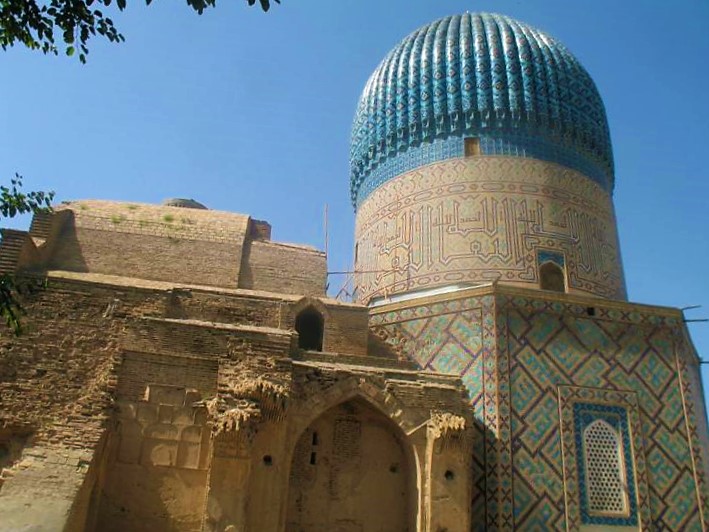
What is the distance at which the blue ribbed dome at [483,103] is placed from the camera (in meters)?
12.4

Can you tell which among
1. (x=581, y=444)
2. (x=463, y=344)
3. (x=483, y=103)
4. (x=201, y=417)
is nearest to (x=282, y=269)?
(x=463, y=344)

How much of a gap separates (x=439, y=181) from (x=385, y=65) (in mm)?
3087

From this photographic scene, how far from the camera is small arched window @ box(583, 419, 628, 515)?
911 cm

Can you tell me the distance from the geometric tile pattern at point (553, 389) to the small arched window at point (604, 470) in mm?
157

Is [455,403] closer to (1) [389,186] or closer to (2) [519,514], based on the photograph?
(2) [519,514]

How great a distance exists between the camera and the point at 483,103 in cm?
1238

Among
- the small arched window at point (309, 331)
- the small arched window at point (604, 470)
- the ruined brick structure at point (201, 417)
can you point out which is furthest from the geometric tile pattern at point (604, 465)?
the small arched window at point (309, 331)

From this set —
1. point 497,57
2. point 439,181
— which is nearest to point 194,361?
point 439,181

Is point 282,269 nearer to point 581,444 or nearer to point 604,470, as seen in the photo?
point 581,444

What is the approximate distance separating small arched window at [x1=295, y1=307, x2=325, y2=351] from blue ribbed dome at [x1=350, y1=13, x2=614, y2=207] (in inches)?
143

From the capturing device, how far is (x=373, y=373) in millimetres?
8891

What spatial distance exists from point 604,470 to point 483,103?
6.36 meters

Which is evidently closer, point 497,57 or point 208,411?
point 208,411

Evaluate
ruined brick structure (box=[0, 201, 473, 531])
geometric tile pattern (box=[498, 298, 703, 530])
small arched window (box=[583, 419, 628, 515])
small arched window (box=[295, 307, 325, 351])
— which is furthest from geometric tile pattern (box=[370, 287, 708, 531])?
small arched window (box=[295, 307, 325, 351])
